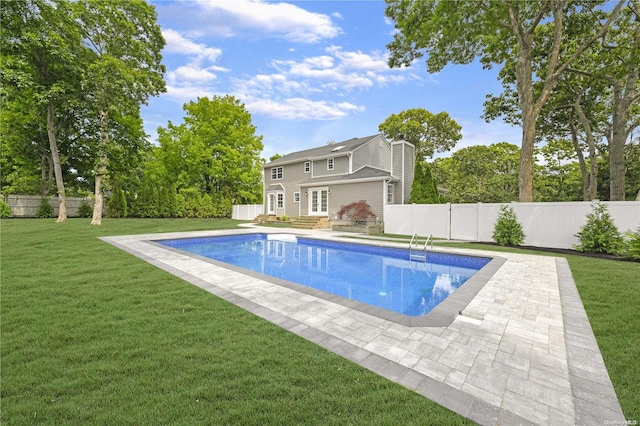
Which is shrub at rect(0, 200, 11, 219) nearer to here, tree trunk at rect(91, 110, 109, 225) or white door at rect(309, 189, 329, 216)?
tree trunk at rect(91, 110, 109, 225)

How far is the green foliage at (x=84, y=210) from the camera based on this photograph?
2219 centimetres

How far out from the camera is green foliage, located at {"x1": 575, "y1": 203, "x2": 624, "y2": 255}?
815 cm

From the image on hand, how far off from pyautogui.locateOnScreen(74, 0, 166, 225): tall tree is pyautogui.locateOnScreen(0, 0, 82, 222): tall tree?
34.6 inches

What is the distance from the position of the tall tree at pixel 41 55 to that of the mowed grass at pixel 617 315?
72.8ft

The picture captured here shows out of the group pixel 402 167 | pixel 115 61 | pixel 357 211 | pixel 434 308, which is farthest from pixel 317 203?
pixel 434 308

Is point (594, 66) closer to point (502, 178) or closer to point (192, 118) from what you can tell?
point (502, 178)

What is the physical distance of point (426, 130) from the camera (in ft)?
102

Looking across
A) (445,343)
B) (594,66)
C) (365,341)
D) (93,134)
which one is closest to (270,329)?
(365,341)

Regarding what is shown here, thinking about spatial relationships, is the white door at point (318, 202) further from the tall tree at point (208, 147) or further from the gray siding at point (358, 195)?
the tall tree at point (208, 147)

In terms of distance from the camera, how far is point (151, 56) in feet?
58.5

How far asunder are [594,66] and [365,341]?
64.2 feet

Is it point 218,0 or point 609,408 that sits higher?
point 218,0

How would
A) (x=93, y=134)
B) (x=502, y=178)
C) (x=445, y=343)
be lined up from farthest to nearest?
(x=502, y=178)
(x=93, y=134)
(x=445, y=343)

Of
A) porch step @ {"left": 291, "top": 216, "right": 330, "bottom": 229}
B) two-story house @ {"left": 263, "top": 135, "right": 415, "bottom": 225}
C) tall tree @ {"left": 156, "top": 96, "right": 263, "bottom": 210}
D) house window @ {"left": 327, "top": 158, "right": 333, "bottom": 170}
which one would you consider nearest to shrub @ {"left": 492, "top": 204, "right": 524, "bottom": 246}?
two-story house @ {"left": 263, "top": 135, "right": 415, "bottom": 225}
